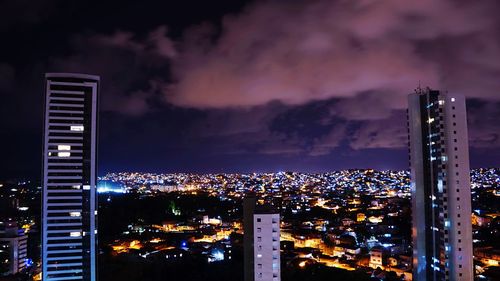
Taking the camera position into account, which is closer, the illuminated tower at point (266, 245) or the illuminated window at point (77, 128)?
the illuminated tower at point (266, 245)

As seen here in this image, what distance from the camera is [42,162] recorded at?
2286cm

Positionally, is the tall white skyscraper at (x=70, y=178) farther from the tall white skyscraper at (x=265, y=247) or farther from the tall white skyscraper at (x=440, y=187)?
the tall white skyscraper at (x=440, y=187)

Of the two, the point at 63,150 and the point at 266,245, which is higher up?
the point at 63,150

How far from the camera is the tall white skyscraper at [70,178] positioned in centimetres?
2241

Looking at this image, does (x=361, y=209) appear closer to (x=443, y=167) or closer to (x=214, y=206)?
(x=214, y=206)

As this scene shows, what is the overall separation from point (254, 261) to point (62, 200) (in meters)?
12.0

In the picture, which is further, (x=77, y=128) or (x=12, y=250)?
(x=12, y=250)

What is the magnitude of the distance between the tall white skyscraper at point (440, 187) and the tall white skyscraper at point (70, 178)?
50.4 ft

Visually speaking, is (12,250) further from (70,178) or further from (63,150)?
(63,150)

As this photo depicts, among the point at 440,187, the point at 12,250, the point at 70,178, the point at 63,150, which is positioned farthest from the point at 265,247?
the point at 12,250

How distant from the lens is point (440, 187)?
1761cm

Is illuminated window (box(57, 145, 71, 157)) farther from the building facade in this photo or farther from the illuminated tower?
the illuminated tower

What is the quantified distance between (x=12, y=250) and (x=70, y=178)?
36.4 ft

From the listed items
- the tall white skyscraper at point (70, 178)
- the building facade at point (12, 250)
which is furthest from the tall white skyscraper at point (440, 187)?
the building facade at point (12, 250)
